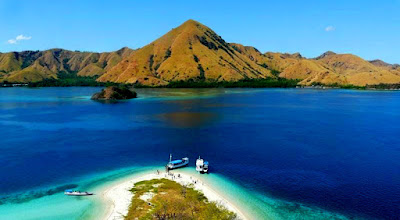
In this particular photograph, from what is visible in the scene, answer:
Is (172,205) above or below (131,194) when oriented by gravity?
above

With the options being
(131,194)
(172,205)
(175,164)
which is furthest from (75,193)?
(175,164)

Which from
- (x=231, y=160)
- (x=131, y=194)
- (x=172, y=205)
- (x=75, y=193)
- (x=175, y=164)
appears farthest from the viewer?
(x=231, y=160)

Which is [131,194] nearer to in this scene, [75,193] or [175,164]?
[75,193]

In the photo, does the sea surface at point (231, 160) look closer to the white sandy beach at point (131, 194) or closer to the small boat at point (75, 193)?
the small boat at point (75, 193)

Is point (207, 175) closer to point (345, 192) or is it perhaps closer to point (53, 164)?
point (345, 192)

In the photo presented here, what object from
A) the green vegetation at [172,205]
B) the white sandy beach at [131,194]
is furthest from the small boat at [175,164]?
the green vegetation at [172,205]

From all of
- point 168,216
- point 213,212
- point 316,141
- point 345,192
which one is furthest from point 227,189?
point 316,141
